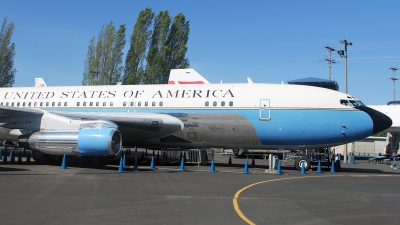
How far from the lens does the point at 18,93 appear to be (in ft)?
80.7

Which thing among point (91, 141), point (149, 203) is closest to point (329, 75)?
point (91, 141)

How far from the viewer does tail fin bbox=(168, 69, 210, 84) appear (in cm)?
2908

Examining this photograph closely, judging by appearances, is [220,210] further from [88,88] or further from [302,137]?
[88,88]

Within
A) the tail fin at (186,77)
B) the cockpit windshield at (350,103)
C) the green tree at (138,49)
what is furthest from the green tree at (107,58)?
the cockpit windshield at (350,103)

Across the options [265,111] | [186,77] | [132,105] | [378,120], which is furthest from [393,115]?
[132,105]

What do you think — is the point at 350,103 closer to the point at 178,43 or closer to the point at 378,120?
the point at 378,120

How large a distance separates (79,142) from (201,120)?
19.5 feet

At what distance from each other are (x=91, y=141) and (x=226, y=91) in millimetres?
7150

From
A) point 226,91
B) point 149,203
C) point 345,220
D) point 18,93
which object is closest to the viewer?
point 345,220

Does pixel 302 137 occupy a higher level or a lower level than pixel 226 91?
lower

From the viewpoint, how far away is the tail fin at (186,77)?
95.4ft

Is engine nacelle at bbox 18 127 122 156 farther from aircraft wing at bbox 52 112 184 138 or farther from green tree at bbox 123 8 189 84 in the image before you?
green tree at bbox 123 8 189 84

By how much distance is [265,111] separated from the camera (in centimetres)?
1966

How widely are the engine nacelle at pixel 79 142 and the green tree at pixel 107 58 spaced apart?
1246 inches
